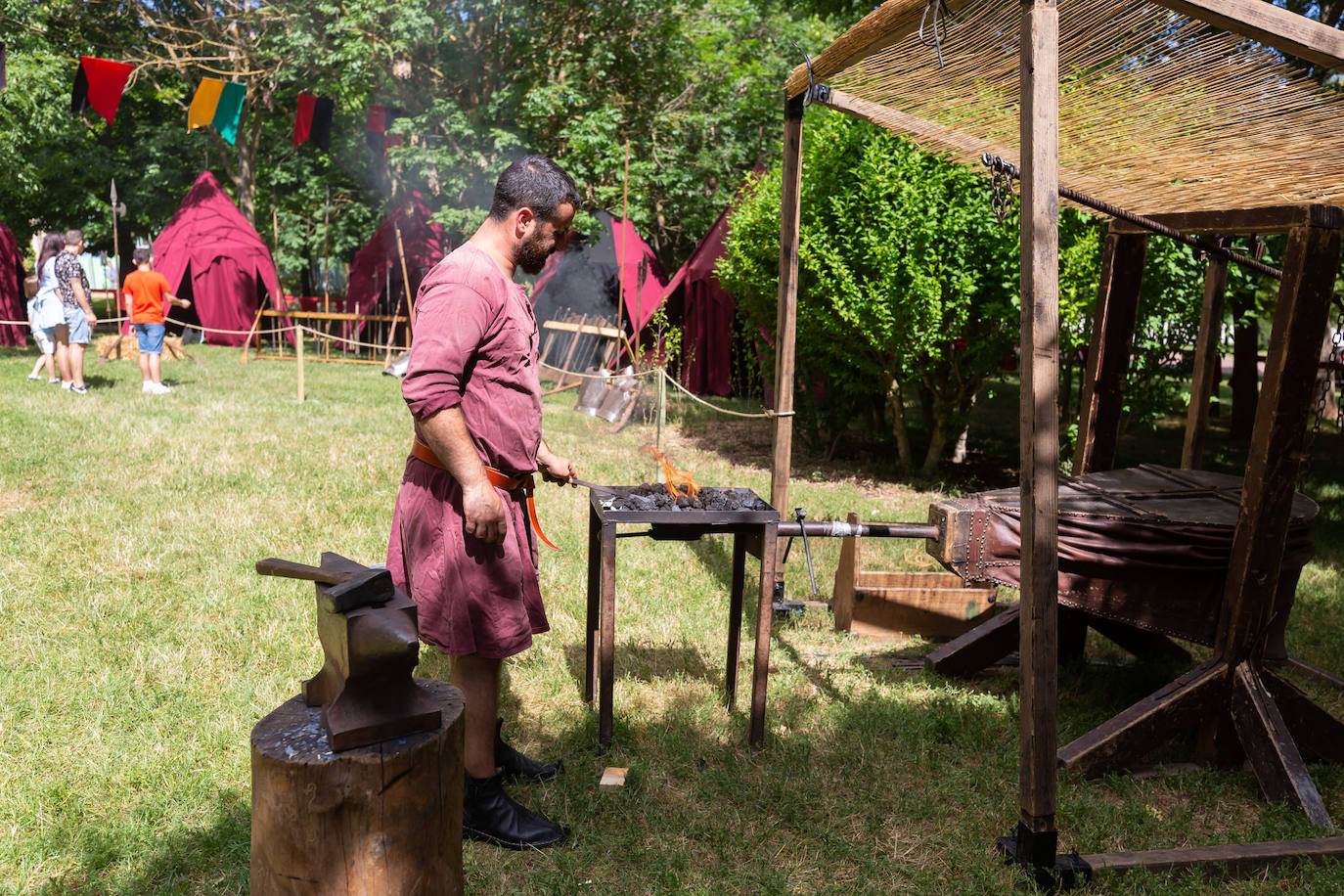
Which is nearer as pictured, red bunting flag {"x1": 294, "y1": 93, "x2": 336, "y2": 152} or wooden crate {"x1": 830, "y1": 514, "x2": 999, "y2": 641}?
wooden crate {"x1": 830, "y1": 514, "x2": 999, "y2": 641}

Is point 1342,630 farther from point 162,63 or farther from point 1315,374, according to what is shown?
point 162,63

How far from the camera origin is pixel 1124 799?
12.1 feet

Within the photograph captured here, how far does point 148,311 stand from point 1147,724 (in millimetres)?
12077

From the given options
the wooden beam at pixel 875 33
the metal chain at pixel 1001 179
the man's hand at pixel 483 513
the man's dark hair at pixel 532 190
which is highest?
the wooden beam at pixel 875 33

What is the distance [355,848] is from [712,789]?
74.7 inches

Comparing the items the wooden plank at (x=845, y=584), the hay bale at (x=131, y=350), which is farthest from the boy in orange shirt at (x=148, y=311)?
the wooden plank at (x=845, y=584)

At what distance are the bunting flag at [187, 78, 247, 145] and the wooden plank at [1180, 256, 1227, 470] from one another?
1576 centimetres

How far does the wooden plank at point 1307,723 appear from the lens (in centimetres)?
382

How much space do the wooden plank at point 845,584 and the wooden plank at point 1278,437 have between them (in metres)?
1.82

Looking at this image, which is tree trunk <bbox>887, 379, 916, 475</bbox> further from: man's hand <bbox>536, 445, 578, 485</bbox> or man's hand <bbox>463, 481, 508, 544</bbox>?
man's hand <bbox>463, 481, 508, 544</bbox>

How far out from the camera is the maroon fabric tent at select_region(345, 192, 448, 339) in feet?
67.3

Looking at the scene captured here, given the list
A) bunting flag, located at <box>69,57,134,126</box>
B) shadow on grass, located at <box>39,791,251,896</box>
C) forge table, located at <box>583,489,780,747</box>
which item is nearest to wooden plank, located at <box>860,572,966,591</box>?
forge table, located at <box>583,489,780,747</box>

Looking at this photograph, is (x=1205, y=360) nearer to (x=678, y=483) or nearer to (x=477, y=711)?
(x=678, y=483)

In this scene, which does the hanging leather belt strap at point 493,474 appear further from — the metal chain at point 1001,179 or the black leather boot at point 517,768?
the metal chain at point 1001,179
